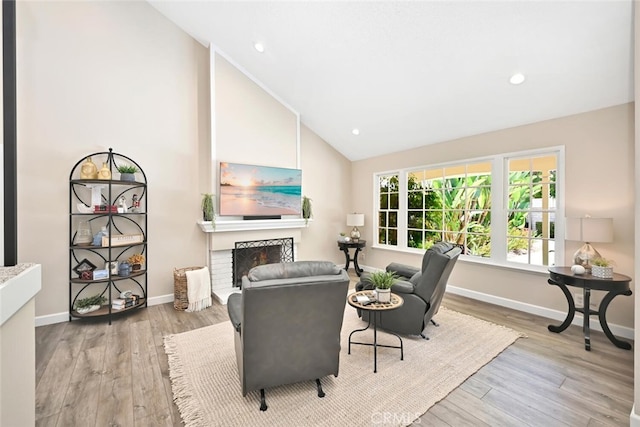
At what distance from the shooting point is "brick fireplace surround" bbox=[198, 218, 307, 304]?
13.9 ft

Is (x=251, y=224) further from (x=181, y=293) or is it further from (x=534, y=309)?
(x=534, y=309)

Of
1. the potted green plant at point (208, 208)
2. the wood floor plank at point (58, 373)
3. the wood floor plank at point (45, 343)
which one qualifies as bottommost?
the wood floor plank at point (58, 373)

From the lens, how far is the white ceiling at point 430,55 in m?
2.60

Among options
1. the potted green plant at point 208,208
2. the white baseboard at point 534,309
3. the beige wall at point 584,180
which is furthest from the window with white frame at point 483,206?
the potted green plant at point 208,208

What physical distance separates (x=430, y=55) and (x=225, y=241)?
377 cm

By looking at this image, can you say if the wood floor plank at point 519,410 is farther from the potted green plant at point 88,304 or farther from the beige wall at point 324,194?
the potted green plant at point 88,304

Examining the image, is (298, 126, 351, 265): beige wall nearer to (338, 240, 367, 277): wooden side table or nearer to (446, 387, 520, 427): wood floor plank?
(338, 240, 367, 277): wooden side table

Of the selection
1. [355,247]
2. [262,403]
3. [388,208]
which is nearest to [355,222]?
[355,247]

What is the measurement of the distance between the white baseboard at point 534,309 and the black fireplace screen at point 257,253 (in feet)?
9.47

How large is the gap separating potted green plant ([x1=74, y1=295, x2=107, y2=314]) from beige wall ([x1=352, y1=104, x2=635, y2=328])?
5.17 metres

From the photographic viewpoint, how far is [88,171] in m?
3.30

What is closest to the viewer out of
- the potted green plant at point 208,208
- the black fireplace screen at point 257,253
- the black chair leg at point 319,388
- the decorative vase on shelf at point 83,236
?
the black chair leg at point 319,388

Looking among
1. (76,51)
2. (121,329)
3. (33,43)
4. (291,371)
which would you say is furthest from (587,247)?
(33,43)

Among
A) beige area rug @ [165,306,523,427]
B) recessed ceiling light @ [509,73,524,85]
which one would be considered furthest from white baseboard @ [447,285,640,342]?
recessed ceiling light @ [509,73,524,85]
